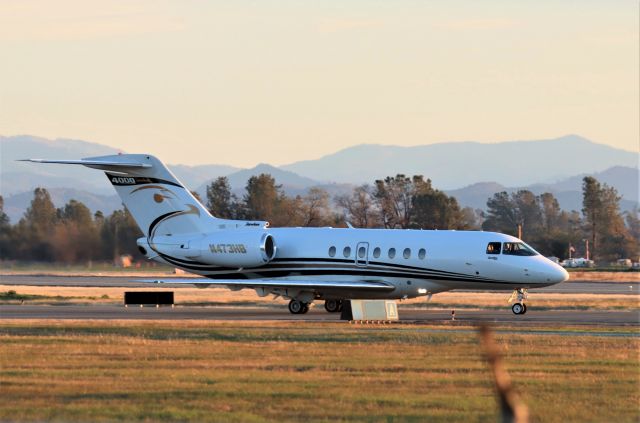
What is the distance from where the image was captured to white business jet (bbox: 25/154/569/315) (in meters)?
38.6

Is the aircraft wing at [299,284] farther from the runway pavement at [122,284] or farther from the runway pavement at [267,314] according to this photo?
the runway pavement at [122,284]

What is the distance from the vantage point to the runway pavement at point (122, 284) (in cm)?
6230

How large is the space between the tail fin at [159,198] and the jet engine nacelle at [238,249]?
1247mm

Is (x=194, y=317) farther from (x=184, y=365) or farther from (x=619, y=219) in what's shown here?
(x=619, y=219)

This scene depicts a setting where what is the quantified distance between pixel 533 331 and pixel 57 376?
14.1 metres

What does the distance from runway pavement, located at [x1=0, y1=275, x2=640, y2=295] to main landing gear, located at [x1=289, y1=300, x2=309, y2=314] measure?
20.6m

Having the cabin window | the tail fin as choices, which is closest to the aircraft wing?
the cabin window

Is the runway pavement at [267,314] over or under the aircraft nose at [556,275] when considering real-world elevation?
under

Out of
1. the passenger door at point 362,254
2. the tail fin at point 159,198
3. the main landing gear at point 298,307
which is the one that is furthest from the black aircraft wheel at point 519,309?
the tail fin at point 159,198

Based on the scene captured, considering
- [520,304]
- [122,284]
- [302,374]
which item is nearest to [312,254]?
[520,304]

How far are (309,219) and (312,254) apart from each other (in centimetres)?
4217

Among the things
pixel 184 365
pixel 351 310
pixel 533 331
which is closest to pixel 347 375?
pixel 184 365

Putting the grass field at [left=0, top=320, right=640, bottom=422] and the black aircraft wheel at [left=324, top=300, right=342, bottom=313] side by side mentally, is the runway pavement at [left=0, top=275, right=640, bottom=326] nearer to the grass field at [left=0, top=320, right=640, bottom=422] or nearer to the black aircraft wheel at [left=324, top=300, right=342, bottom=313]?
the black aircraft wheel at [left=324, top=300, right=342, bottom=313]

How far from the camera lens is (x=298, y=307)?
132 ft
